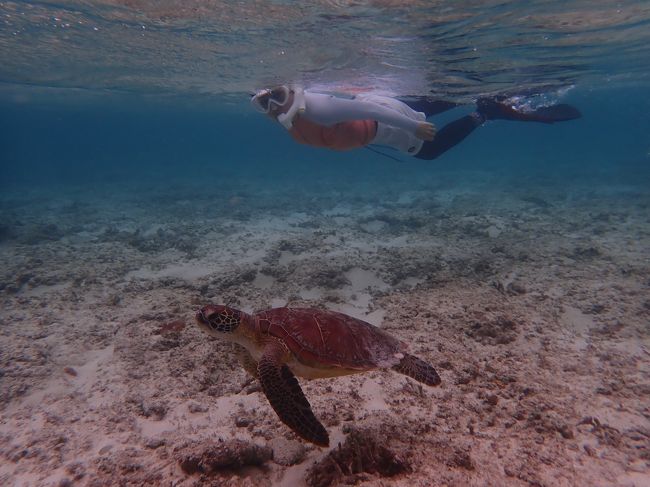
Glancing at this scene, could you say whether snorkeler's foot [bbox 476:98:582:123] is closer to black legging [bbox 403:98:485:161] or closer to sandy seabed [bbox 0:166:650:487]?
black legging [bbox 403:98:485:161]

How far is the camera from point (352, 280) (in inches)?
266

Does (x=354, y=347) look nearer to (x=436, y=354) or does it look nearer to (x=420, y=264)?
(x=436, y=354)

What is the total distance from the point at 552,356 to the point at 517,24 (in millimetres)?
8653

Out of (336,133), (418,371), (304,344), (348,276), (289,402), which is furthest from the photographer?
(348,276)

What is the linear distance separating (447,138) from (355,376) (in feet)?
19.1

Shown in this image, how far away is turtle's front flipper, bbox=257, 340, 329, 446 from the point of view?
2250 mm

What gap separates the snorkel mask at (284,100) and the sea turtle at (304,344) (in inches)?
119

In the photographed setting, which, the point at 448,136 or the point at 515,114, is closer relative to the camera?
the point at 448,136

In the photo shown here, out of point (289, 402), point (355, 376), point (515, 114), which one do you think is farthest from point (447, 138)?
point (289, 402)

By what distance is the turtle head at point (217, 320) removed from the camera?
2.86 meters

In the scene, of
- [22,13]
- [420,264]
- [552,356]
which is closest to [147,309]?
[420,264]

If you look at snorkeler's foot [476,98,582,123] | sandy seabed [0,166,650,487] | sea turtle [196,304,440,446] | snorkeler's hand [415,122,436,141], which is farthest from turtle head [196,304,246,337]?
snorkeler's foot [476,98,582,123]

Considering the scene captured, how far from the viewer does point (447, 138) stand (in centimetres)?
756

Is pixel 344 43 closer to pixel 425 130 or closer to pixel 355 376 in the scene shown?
pixel 425 130
